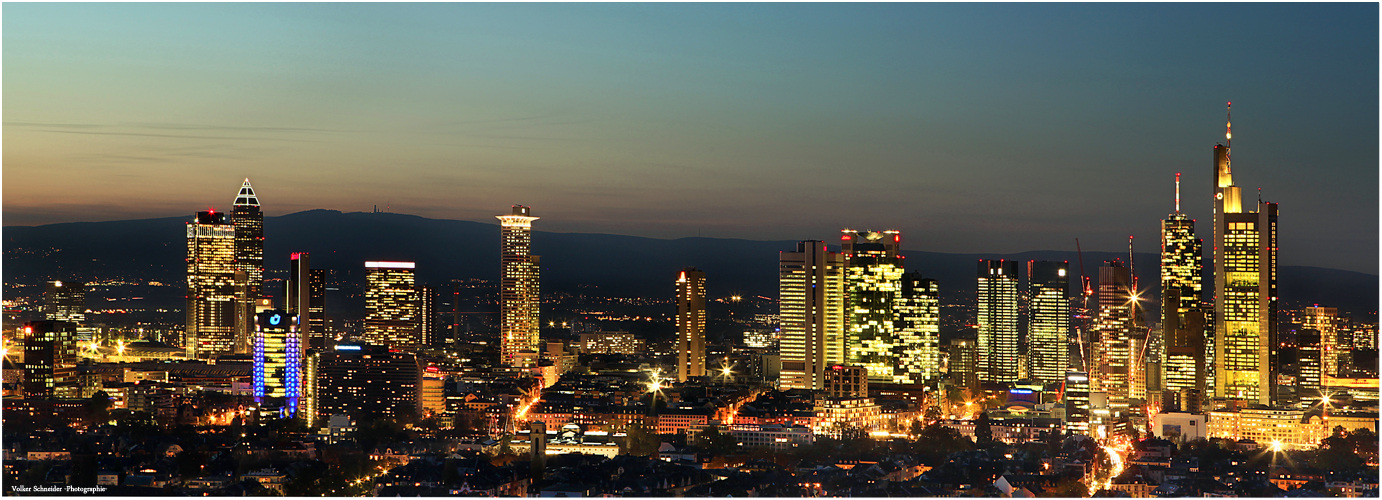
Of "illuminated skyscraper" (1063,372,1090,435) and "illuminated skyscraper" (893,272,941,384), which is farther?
"illuminated skyscraper" (893,272,941,384)

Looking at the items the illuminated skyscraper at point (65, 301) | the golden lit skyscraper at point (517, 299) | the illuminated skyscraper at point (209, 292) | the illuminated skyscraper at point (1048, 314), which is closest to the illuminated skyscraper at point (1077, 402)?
the illuminated skyscraper at point (1048, 314)

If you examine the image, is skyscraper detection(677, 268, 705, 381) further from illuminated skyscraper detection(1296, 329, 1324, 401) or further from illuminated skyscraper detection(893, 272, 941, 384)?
illuminated skyscraper detection(1296, 329, 1324, 401)

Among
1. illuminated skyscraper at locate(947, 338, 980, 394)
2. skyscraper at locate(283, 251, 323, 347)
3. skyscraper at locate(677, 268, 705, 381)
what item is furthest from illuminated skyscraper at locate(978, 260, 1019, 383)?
skyscraper at locate(283, 251, 323, 347)

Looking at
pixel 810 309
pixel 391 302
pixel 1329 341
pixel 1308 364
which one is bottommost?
pixel 1308 364

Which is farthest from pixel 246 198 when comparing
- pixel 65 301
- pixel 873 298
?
pixel 873 298

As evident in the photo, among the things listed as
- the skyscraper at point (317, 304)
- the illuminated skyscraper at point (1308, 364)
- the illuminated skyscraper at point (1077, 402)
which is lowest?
the illuminated skyscraper at point (1077, 402)

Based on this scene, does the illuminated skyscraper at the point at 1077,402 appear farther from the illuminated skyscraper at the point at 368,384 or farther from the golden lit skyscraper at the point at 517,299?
the golden lit skyscraper at the point at 517,299

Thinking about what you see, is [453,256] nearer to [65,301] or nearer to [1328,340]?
[65,301]
